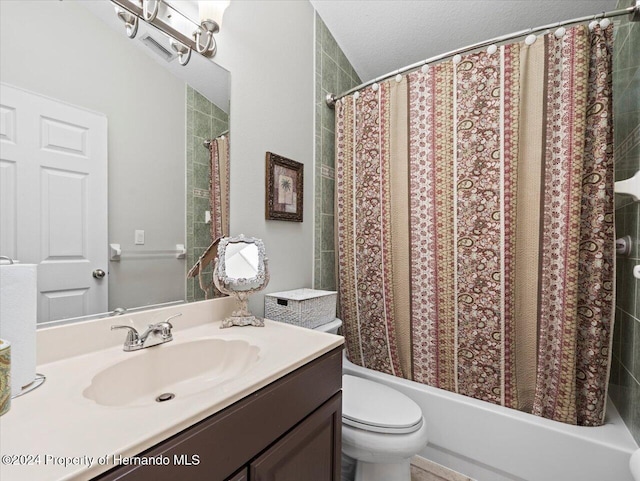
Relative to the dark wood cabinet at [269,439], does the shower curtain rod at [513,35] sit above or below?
above

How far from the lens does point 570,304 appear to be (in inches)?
46.7

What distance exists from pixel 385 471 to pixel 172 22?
1855 mm

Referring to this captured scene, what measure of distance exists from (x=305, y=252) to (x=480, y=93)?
115 centimetres

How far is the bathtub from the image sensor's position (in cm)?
112

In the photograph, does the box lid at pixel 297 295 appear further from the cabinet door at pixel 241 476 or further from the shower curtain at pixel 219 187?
the cabinet door at pixel 241 476

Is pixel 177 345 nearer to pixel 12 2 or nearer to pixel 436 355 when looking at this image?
pixel 12 2

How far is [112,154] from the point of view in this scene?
0.88 m

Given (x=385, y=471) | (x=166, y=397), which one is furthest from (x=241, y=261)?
(x=385, y=471)

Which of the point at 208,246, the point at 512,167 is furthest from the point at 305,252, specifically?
the point at 512,167

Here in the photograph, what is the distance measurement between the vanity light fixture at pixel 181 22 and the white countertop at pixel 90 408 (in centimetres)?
92

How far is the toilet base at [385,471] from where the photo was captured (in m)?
1.17

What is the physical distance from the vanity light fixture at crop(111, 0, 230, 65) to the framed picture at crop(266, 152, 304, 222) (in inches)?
19.0

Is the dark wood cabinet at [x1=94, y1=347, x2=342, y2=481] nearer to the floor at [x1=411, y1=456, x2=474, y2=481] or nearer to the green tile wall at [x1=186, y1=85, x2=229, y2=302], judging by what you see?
the green tile wall at [x1=186, y1=85, x2=229, y2=302]

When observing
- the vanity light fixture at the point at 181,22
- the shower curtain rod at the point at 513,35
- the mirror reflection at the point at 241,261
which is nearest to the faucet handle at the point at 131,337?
the mirror reflection at the point at 241,261
